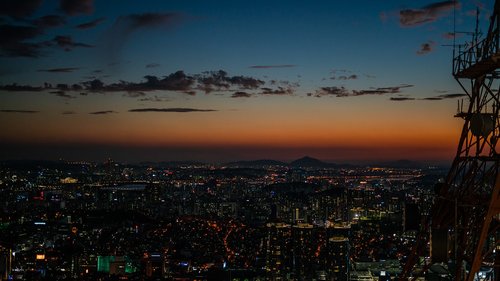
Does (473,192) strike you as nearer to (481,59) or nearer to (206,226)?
(481,59)

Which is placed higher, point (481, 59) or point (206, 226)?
point (481, 59)

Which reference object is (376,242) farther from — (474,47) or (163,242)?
(474,47)

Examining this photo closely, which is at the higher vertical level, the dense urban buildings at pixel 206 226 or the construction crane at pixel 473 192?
the construction crane at pixel 473 192

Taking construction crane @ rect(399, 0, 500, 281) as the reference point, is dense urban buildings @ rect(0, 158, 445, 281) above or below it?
below

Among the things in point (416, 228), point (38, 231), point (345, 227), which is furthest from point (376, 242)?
point (416, 228)

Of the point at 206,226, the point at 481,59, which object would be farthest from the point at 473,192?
the point at 206,226
